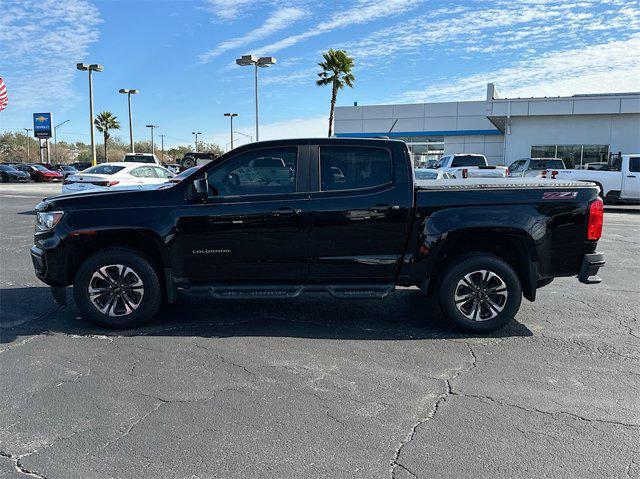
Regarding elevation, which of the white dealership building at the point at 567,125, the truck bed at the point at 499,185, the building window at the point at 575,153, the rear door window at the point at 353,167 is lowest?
the truck bed at the point at 499,185

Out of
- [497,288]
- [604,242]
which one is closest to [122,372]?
[497,288]

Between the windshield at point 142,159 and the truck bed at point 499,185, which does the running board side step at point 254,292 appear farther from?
the windshield at point 142,159

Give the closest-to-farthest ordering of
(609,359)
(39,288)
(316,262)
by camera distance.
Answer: (609,359), (316,262), (39,288)

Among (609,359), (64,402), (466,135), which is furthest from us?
(466,135)

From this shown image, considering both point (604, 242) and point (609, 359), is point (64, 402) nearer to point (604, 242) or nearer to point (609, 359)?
point (609, 359)

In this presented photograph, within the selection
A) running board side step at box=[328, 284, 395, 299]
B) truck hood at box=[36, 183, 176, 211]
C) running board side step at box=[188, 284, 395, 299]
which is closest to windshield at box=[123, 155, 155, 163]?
truck hood at box=[36, 183, 176, 211]

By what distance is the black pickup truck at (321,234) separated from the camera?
5051 millimetres

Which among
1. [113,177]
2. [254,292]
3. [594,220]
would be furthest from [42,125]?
[594,220]

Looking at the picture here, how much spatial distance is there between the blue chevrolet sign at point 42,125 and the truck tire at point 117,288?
53.3 metres

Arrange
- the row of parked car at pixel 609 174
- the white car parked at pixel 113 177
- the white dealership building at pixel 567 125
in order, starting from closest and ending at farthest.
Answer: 1. the white car parked at pixel 113 177
2. the row of parked car at pixel 609 174
3. the white dealership building at pixel 567 125

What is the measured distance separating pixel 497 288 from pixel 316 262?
71.3 inches

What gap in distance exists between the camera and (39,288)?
695 cm

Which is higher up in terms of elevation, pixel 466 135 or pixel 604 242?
pixel 466 135

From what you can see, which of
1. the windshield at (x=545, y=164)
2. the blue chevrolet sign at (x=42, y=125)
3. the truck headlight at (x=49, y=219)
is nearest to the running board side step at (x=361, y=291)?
the truck headlight at (x=49, y=219)
